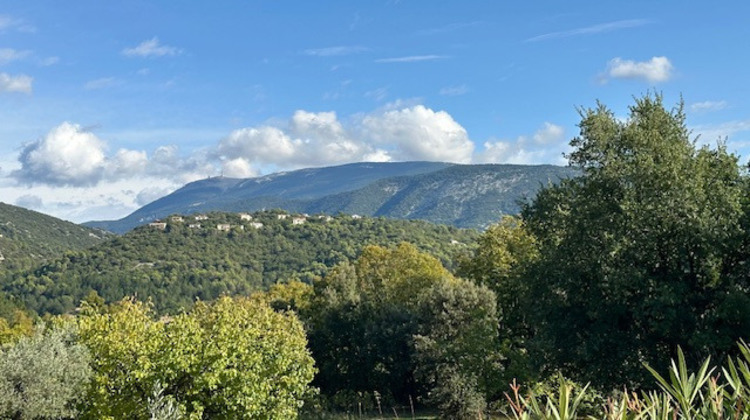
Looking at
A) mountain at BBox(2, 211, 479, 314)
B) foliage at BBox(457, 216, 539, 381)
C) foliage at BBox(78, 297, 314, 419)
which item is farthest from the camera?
mountain at BBox(2, 211, 479, 314)

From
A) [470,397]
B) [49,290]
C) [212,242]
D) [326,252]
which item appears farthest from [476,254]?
[212,242]

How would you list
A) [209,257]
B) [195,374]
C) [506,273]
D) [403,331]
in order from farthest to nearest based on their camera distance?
[209,257]
[403,331]
[506,273]
[195,374]

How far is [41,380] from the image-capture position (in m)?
22.5

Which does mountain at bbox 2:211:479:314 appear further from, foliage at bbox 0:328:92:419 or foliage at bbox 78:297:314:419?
foliage at bbox 0:328:92:419

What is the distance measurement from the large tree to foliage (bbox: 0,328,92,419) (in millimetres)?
18056

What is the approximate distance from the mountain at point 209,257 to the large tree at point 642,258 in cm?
9080

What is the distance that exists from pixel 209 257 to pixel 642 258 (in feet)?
511

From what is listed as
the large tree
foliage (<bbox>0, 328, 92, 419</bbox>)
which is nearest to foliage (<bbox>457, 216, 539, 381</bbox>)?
the large tree

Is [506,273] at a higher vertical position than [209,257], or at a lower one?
lower

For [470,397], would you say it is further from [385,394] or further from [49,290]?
[49,290]

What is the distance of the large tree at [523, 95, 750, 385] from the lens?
1659cm

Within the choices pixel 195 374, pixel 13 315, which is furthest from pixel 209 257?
pixel 195 374

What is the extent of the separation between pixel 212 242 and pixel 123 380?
521 ft

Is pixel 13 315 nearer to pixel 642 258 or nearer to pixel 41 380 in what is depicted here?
pixel 41 380
